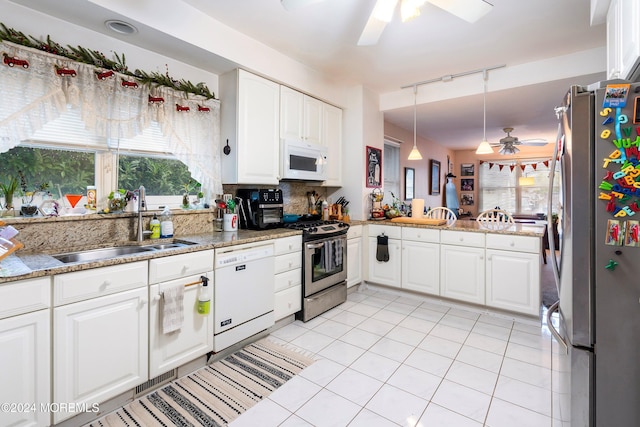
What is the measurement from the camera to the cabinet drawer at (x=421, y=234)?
3451mm

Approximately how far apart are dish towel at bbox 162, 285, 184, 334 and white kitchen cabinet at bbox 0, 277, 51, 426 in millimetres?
549

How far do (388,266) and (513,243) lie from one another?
138cm

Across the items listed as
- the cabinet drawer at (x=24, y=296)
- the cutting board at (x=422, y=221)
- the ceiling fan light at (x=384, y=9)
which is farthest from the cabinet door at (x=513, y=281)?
the cabinet drawer at (x=24, y=296)

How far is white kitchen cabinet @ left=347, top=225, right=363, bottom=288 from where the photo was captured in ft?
12.1

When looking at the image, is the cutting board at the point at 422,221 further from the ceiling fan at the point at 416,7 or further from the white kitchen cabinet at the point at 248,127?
the ceiling fan at the point at 416,7

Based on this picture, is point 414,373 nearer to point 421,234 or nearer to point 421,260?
point 421,260

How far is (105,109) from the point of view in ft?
7.44

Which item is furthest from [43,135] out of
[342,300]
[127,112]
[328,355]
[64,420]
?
[342,300]

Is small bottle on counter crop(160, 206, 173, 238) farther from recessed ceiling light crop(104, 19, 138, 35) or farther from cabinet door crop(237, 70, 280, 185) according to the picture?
recessed ceiling light crop(104, 19, 138, 35)

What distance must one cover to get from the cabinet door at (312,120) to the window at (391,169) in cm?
180

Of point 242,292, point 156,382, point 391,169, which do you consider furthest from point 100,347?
point 391,169

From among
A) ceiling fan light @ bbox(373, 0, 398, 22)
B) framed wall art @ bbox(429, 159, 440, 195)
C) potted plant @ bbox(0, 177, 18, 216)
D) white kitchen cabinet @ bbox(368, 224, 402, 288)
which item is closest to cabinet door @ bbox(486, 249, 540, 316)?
white kitchen cabinet @ bbox(368, 224, 402, 288)

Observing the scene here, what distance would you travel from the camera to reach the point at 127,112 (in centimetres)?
239

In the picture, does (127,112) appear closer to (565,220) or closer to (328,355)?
(328,355)
